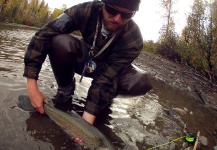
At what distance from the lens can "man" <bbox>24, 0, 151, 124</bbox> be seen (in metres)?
2.69

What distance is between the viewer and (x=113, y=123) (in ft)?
10.2

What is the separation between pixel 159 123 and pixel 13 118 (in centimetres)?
197

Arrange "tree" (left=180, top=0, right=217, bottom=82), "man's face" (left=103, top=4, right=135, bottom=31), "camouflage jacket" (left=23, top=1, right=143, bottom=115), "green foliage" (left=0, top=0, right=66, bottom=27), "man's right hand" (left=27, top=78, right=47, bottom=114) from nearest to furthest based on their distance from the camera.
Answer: "man's right hand" (left=27, top=78, right=47, bottom=114) < "man's face" (left=103, top=4, right=135, bottom=31) < "camouflage jacket" (left=23, top=1, right=143, bottom=115) < "tree" (left=180, top=0, right=217, bottom=82) < "green foliage" (left=0, top=0, right=66, bottom=27)

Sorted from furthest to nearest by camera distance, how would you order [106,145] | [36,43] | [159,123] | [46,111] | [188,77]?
[188,77]
[159,123]
[36,43]
[46,111]
[106,145]

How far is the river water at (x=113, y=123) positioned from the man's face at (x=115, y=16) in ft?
3.88

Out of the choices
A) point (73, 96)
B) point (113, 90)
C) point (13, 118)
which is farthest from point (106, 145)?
point (73, 96)

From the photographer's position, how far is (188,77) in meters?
9.41

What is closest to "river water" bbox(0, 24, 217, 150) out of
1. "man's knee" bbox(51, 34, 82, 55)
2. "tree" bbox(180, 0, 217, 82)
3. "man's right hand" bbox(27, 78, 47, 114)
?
"man's right hand" bbox(27, 78, 47, 114)

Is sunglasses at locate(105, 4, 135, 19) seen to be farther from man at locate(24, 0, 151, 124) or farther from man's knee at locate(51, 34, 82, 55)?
man's knee at locate(51, 34, 82, 55)

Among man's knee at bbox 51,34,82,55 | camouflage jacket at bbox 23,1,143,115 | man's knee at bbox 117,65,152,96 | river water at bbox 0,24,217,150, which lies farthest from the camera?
man's knee at bbox 117,65,152,96

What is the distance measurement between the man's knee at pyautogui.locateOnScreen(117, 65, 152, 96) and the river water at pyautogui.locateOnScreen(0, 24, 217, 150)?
0.39 meters

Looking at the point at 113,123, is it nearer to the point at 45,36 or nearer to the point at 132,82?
the point at 132,82

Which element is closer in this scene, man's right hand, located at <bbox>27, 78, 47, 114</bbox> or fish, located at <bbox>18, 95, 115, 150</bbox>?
fish, located at <bbox>18, 95, 115, 150</bbox>

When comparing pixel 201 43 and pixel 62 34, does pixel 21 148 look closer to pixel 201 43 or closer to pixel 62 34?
pixel 62 34
